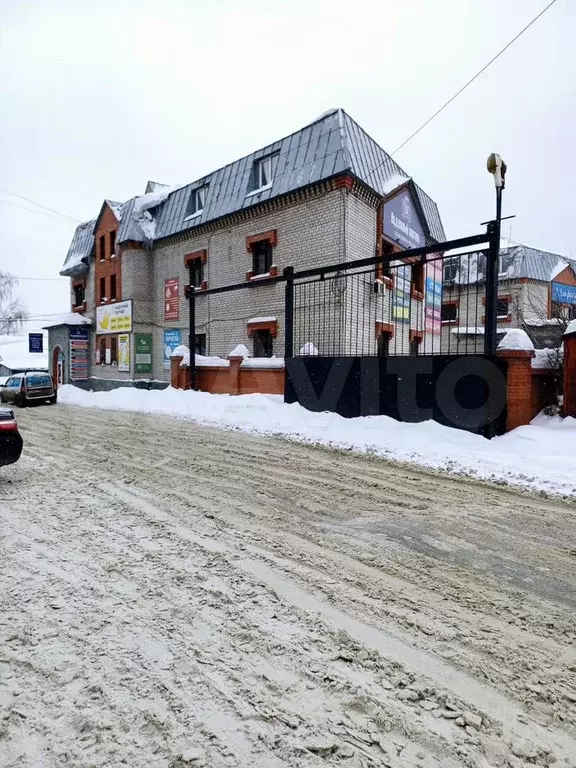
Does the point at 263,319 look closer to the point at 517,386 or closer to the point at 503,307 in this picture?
the point at 517,386

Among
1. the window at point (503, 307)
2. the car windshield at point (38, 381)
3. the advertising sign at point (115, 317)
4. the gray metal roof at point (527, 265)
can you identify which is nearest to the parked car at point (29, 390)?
the car windshield at point (38, 381)

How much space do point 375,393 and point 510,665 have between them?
24.7 feet

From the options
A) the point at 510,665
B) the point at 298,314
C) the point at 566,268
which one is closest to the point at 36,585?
the point at 510,665

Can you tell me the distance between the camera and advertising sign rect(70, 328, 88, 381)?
2452 cm

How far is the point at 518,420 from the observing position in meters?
7.98

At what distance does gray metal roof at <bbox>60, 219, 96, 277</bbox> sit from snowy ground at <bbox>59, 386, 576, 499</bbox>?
17089 mm

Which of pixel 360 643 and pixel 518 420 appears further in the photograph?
pixel 518 420

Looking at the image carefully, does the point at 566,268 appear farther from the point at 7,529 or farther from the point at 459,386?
the point at 7,529

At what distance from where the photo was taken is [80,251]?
26406mm

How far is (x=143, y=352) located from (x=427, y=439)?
16817 mm

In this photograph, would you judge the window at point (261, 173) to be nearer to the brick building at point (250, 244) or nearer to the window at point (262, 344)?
the brick building at point (250, 244)

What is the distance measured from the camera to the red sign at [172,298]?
794 inches

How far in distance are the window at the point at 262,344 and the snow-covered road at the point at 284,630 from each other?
1183 cm

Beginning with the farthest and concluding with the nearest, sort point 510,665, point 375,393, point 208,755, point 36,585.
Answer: point 375,393
point 36,585
point 510,665
point 208,755
